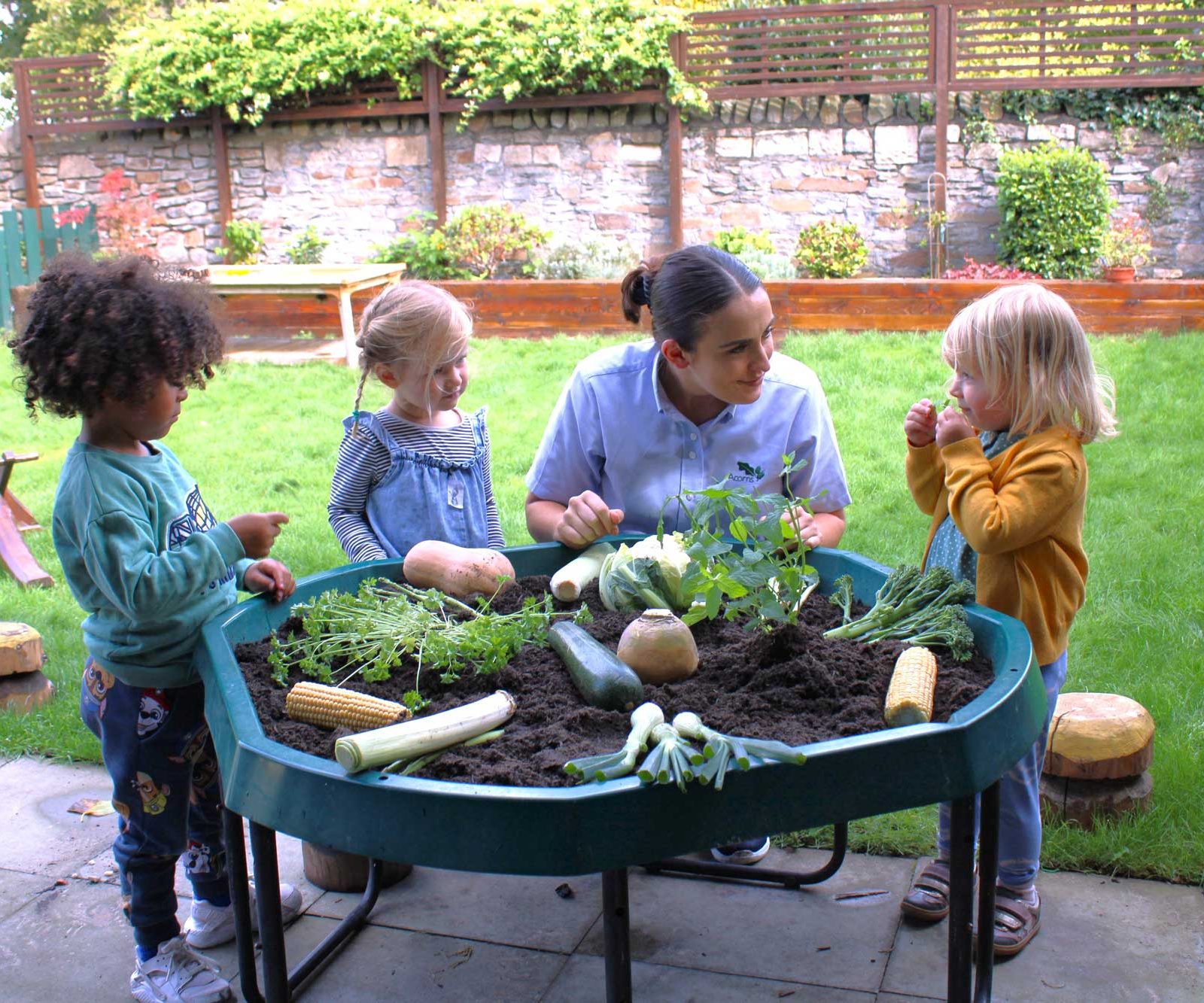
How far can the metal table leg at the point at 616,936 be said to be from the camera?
5.92 ft

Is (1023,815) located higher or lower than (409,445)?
lower

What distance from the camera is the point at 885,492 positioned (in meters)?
6.09

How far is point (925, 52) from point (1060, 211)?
230 cm

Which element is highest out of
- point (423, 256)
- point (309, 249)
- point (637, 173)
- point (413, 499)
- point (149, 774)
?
point (637, 173)

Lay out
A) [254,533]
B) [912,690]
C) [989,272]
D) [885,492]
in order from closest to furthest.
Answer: [912,690], [254,533], [885,492], [989,272]

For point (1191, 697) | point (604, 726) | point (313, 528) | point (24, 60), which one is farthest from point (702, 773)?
point (24, 60)

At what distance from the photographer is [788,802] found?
1613 mm

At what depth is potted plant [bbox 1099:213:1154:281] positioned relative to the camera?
1121cm

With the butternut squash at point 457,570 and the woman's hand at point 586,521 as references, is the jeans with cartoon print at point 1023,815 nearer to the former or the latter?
the woman's hand at point 586,521

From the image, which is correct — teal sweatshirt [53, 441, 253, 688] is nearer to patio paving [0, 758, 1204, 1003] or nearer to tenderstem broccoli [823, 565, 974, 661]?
patio paving [0, 758, 1204, 1003]

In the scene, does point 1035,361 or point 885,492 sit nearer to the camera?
point 1035,361

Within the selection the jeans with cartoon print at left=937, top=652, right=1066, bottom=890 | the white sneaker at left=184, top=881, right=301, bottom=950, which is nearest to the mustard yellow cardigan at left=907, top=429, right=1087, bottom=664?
the jeans with cartoon print at left=937, top=652, right=1066, bottom=890

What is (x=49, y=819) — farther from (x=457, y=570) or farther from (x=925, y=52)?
(x=925, y=52)

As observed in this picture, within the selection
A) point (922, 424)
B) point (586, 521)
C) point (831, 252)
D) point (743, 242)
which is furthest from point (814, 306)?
point (586, 521)
